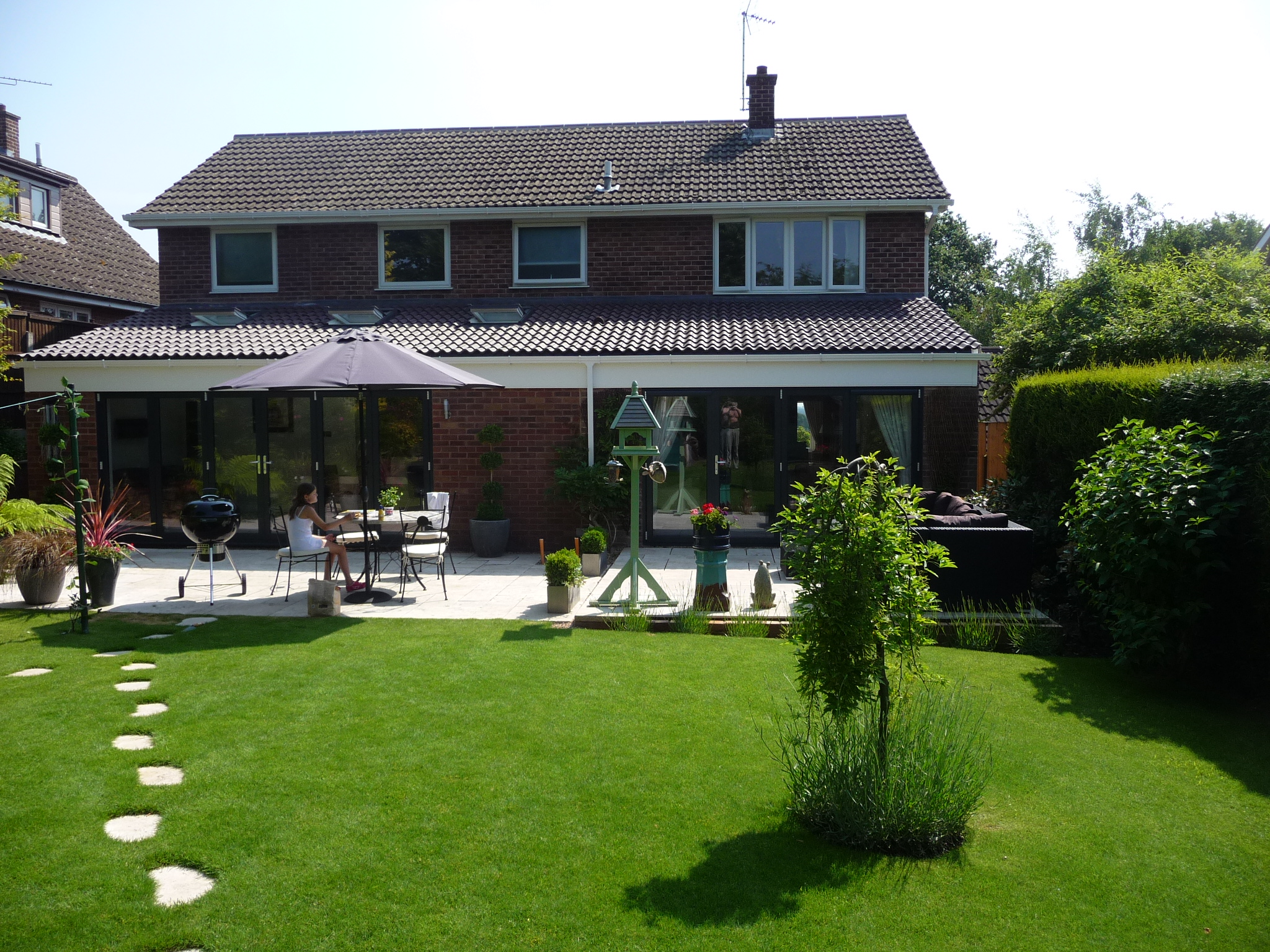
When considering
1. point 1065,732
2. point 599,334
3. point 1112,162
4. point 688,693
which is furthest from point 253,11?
point 1112,162

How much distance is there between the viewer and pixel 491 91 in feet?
45.8

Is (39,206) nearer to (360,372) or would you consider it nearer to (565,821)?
(360,372)

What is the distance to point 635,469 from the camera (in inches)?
374

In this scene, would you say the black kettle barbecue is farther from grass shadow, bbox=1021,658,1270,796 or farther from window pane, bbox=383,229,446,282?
grass shadow, bbox=1021,658,1270,796

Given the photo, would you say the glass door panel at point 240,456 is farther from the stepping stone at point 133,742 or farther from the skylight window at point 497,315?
the stepping stone at point 133,742

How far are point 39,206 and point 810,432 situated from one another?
19246 mm

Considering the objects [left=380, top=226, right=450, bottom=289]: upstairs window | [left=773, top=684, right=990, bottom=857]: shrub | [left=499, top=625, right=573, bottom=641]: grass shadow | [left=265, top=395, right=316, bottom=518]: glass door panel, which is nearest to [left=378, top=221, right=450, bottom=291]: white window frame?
[left=380, top=226, right=450, bottom=289]: upstairs window

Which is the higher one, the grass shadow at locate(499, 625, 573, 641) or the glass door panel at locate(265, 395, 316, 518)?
the glass door panel at locate(265, 395, 316, 518)

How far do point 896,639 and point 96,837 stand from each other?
393 cm

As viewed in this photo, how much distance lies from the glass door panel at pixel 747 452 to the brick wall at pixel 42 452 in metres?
9.52

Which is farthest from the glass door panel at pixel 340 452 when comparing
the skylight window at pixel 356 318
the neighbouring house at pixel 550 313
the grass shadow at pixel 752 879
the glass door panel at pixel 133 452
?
the grass shadow at pixel 752 879

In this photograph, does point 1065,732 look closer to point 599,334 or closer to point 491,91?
point 599,334

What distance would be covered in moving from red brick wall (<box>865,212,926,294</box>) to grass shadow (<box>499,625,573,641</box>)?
9.61 metres

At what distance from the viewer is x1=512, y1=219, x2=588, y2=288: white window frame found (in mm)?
16078
